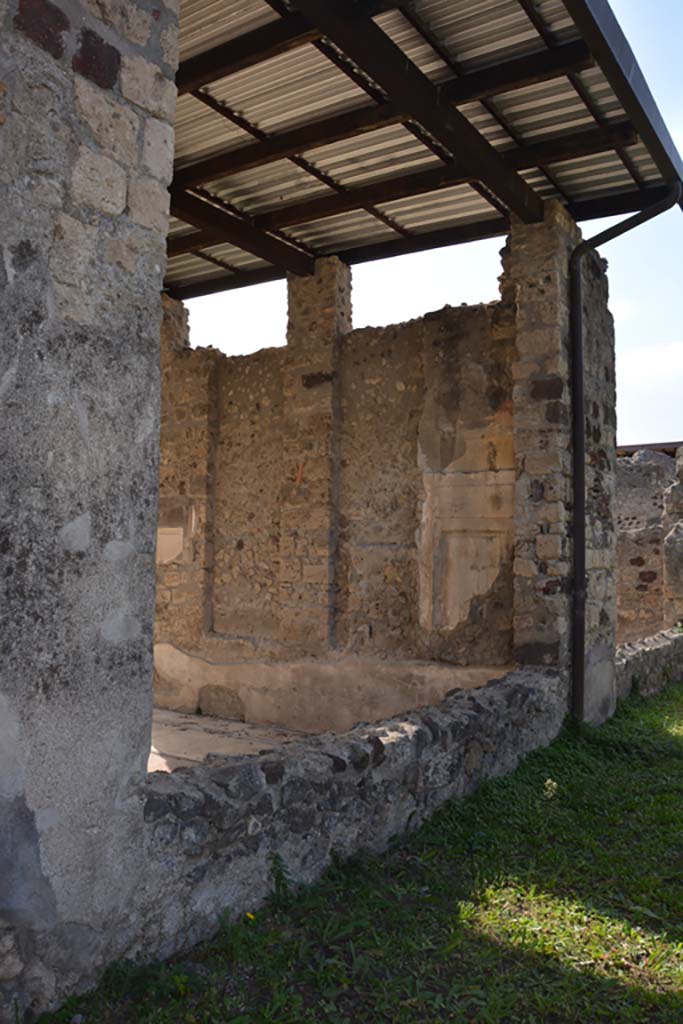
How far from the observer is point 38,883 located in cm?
212

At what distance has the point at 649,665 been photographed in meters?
7.83

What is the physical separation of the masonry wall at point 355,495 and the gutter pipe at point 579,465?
0.48m

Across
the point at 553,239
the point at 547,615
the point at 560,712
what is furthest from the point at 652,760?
the point at 553,239

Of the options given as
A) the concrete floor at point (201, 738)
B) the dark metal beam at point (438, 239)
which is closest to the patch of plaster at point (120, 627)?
the concrete floor at point (201, 738)

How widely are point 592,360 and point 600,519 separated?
1.24m

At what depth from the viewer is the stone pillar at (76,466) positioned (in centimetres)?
211

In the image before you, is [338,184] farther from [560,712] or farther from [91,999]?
[91,999]

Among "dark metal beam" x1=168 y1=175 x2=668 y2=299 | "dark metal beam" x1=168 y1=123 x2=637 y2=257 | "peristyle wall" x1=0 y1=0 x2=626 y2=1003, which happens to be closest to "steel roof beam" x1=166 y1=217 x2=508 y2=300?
"dark metal beam" x1=168 y1=175 x2=668 y2=299

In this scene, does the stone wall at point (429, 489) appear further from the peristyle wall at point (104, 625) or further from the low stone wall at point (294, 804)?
the low stone wall at point (294, 804)

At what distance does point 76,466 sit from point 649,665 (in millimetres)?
6905

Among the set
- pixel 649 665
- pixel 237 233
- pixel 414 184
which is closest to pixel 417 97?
pixel 414 184

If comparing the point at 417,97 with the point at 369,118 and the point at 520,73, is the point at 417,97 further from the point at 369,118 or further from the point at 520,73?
the point at 520,73

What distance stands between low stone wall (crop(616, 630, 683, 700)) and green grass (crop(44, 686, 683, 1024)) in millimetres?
2982

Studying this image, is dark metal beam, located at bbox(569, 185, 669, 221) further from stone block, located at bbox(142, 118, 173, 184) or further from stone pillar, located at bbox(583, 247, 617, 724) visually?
stone block, located at bbox(142, 118, 173, 184)
